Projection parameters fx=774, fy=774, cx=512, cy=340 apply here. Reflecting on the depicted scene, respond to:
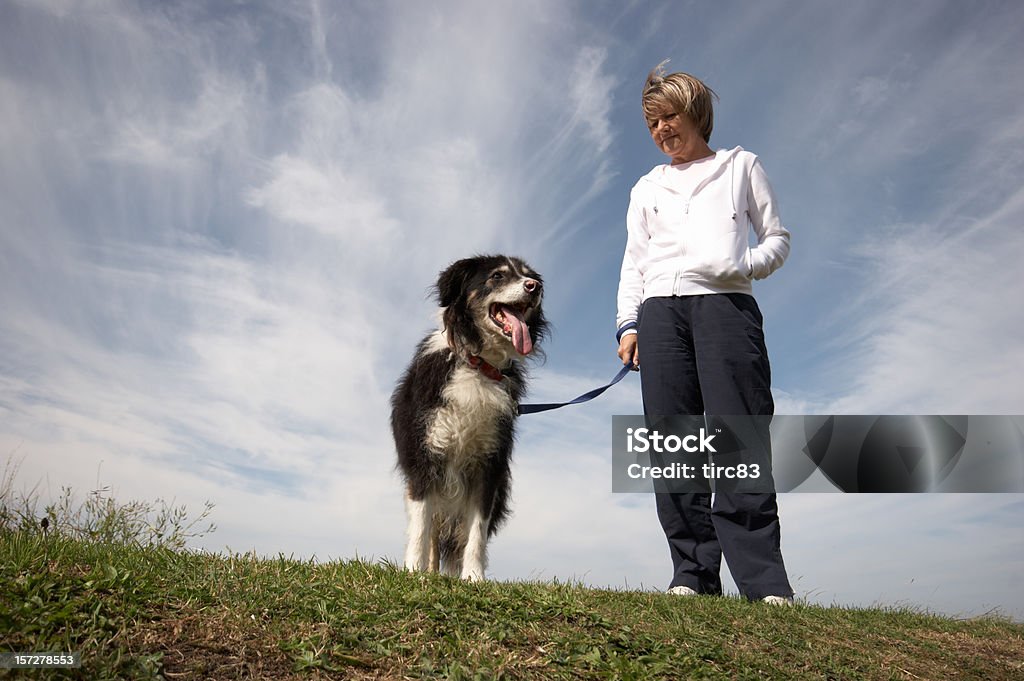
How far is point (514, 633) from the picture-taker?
13.1 feet

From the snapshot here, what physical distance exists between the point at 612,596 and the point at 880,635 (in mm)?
2140

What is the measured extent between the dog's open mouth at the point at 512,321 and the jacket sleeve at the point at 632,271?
78 cm

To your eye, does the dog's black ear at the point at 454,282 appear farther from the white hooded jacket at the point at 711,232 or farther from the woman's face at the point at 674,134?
the woman's face at the point at 674,134

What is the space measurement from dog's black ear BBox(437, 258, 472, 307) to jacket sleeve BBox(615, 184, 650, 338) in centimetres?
132

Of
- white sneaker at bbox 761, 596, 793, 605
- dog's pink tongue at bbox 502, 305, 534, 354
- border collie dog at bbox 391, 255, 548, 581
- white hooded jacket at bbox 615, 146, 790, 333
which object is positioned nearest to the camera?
white sneaker at bbox 761, 596, 793, 605

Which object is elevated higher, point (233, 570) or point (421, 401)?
point (421, 401)

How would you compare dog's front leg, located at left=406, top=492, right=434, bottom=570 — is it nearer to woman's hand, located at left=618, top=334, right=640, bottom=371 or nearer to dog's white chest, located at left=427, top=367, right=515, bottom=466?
dog's white chest, located at left=427, top=367, right=515, bottom=466

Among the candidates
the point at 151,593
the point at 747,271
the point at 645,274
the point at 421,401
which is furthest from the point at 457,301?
the point at 151,593

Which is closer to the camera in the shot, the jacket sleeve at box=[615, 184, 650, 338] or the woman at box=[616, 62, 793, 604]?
the woman at box=[616, 62, 793, 604]

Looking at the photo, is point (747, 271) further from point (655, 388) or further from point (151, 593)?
point (151, 593)

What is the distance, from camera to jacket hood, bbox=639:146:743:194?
19.7ft

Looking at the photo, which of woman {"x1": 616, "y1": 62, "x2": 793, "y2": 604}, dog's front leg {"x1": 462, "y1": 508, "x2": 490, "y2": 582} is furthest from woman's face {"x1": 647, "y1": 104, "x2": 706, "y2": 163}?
dog's front leg {"x1": 462, "y1": 508, "x2": 490, "y2": 582}

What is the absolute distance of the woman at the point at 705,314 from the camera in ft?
18.6

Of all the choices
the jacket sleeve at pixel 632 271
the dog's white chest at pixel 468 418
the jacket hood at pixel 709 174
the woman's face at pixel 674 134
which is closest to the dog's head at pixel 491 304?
the dog's white chest at pixel 468 418
